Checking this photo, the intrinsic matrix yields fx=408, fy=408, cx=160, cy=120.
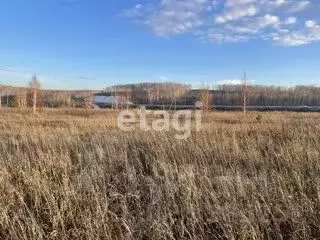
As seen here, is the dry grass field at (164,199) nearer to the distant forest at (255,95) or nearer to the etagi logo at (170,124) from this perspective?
the etagi logo at (170,124)

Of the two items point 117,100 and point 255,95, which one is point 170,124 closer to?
A: point 117,100

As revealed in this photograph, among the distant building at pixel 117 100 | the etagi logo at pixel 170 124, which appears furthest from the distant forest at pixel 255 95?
the etagi logo at pixel 170 124

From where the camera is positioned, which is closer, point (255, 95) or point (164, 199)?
point (164, 199)

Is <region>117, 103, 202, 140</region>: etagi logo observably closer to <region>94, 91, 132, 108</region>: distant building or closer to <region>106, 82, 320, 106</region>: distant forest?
<region>94, 91, 132, 108</region>: distant building

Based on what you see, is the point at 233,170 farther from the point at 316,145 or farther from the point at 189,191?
the point at 316,145

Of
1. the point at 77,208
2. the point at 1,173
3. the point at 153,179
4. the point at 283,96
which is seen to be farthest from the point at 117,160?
the point at 283,96

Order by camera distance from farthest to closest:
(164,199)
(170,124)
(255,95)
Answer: (255,95) < (170,124) < (164,199)

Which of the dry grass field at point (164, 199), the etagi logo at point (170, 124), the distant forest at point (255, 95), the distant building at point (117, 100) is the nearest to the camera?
the dry grass field at point (164, 199)

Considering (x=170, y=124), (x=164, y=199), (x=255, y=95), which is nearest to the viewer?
(x=164, y=199)

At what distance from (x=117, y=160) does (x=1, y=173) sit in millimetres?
1823

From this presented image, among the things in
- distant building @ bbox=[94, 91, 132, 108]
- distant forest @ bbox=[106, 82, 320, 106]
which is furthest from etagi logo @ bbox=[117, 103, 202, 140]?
distant forest @ bbox=[106, 82, 320, 106]

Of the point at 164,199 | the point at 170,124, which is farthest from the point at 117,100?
the point at 164,199

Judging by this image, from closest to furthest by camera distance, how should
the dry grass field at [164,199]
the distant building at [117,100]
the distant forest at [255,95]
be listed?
the dry grass field at [164,199] < the distant building at [117,100] < the distant forest at [255,95]

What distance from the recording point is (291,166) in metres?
5.37
